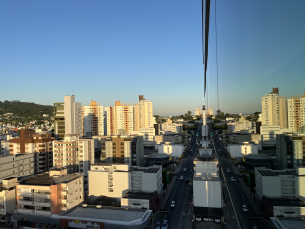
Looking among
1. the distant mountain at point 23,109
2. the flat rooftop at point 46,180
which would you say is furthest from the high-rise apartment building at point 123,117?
the distant mountain at point 23,109

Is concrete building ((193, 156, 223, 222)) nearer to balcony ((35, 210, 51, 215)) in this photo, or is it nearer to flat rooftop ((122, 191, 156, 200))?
flat rooftop ((122, 191, 156, 200))

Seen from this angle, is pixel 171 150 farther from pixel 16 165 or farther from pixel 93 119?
pixel 93 119

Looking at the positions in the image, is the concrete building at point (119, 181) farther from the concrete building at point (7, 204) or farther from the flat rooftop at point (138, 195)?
the concrete building at point (7, 204)

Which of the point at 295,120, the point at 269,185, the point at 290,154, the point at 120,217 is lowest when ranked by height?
the point at 120,217

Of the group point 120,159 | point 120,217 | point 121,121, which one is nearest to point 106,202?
point 120,217

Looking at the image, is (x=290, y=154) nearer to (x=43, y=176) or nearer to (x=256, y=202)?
(x=256, y=202)

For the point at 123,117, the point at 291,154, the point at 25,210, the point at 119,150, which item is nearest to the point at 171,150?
the point at 119,150
